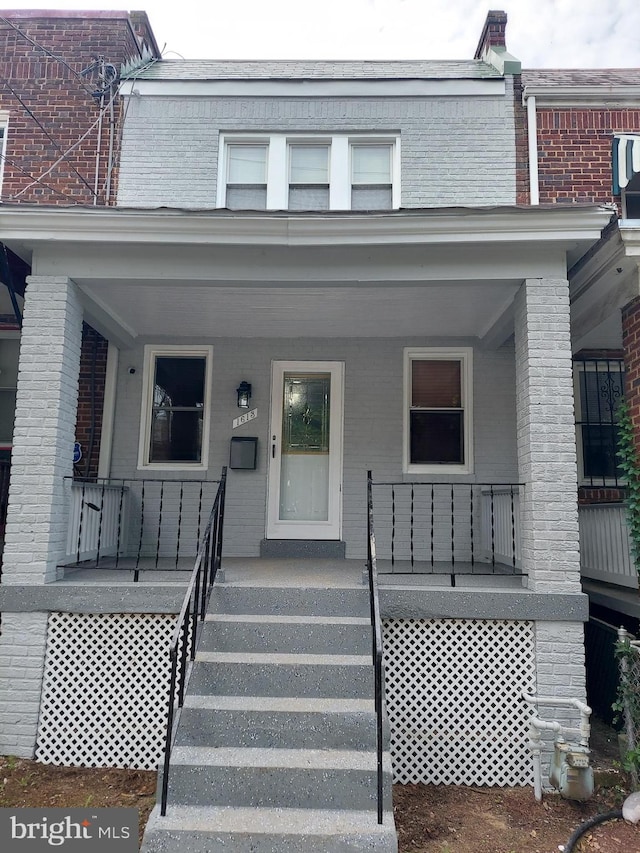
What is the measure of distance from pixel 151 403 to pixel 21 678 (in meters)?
3.02

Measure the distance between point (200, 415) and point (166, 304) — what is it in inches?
54.5

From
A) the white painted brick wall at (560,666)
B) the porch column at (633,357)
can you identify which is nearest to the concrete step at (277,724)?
the white painted brick wall at (560,666)

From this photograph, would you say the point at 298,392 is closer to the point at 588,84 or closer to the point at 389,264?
the point at 389,264

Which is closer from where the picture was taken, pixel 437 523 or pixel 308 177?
pixel 437 523

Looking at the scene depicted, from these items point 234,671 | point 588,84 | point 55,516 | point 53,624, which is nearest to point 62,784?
point 53,624

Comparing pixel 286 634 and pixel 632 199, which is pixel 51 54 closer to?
pixel 632 199

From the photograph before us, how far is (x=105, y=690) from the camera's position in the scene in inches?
162

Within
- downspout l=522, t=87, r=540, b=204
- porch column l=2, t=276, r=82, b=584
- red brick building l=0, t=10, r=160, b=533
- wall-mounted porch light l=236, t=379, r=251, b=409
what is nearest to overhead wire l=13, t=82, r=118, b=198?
red brick building l=0, t=10, r=160, b=533

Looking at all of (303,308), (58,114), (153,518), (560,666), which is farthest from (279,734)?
(58,114)

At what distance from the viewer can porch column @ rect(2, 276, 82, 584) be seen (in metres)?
4.12

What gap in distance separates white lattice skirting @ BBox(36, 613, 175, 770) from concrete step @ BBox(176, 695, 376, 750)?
84 cm

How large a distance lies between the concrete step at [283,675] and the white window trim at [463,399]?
275 centimetres

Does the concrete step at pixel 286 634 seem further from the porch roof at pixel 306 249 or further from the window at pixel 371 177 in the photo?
the window at pixel 371 177

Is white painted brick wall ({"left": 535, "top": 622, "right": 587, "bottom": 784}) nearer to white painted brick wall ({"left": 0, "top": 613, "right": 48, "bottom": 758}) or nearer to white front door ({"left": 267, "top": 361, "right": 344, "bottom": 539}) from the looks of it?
white front door ({"left": 267, "top": 361, "right": 344, "bottom": 539})
